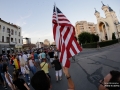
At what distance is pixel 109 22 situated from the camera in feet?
197

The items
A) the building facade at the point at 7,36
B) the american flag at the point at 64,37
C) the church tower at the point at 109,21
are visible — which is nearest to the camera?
the american flag at the point at 64,37

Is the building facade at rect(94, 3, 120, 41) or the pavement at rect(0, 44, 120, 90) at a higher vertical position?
the building facade at rect(94, 3, 120, 41)

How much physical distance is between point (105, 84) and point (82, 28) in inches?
3981

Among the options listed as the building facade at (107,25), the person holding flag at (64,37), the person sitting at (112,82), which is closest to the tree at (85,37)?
the building facade at (107,25)

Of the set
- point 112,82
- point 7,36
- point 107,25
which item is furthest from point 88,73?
point 107,25

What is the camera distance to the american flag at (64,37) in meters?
3.12

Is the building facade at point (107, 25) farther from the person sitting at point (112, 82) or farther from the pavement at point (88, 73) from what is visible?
the person sitting at point (112, 82)

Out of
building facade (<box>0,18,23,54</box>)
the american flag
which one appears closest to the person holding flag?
the american flag

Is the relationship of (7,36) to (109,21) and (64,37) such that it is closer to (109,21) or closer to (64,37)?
(64,37)

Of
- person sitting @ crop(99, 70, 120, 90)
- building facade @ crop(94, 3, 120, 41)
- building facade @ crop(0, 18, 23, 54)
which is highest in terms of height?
building facade @ crop(94, 3, 120, 41)

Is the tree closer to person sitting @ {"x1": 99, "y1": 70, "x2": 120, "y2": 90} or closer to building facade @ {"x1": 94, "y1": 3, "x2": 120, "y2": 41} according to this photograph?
building facade @ {"x1": 94, "y1": 3, "x2": 120, "y2": 41}

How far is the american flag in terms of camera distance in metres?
3.12

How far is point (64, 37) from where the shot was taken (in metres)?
3.29

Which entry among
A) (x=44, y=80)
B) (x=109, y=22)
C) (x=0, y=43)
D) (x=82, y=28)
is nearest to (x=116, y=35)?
(x=109, y=22)
